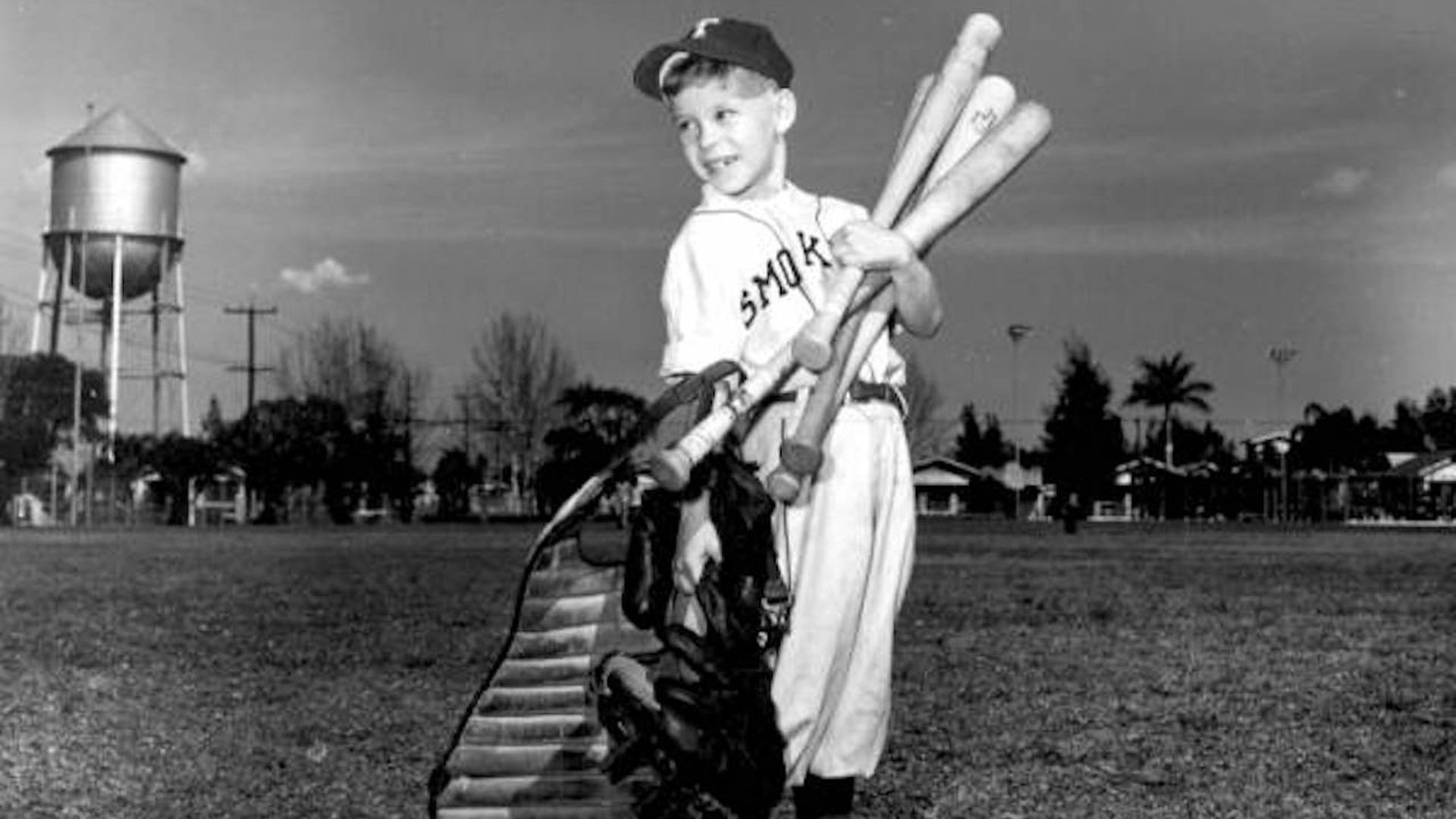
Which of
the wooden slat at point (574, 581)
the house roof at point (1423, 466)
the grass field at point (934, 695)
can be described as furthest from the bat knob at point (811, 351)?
the house roof at point (1423, 466)

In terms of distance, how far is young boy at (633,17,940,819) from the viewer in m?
3.20

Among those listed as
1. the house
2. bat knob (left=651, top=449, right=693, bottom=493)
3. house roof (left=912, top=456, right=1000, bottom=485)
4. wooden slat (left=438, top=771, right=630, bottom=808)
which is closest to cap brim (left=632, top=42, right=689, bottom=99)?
bat knob (left=651, top=449, right=693, bottom=493)

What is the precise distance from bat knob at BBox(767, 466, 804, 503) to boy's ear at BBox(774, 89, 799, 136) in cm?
63

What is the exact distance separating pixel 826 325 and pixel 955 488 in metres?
94.9

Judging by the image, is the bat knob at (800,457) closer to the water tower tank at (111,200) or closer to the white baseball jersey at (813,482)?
the white baseball jersey at (813,482)

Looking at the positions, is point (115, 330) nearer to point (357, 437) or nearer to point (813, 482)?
point (357, 437)

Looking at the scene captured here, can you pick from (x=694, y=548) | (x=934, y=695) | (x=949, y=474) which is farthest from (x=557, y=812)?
(x=949, y=474)

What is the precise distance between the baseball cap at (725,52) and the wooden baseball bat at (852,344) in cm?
31

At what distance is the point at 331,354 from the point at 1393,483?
44.0 metres

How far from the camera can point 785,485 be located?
3.00 meters

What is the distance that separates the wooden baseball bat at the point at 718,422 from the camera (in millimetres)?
2885

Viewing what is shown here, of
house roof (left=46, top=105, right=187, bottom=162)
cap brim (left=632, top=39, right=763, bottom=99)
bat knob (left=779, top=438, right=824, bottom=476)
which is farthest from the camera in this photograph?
house roof (left=46, top=105, right=187, bottom=162)

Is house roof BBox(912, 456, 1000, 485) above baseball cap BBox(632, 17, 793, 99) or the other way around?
above

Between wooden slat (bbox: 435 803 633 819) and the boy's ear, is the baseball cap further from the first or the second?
wooden slat (bbox: 435 803 633 819)
